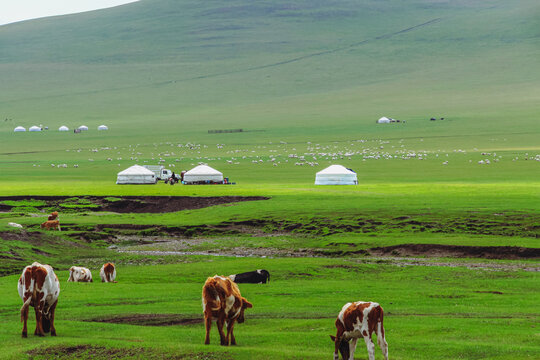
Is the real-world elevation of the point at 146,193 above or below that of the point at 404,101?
below

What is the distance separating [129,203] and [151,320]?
1331 inches

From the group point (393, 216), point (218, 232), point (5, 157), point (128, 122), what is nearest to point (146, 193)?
point (218, 232)

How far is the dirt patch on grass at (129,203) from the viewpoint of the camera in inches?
1976

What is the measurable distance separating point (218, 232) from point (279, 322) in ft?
75.3

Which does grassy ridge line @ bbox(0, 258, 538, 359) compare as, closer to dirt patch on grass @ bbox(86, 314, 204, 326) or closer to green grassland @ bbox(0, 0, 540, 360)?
green grassland @ bbox(0, 0, 540, 360)

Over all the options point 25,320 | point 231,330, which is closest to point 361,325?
point 231,330

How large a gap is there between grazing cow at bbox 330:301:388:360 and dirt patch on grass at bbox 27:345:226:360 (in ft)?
6.96

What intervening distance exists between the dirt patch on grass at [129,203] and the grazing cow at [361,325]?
3625 centimetres

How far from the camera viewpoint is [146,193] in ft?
182

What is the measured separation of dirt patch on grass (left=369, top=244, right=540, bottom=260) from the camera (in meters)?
32.0

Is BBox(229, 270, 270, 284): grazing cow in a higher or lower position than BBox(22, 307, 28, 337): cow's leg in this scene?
lower

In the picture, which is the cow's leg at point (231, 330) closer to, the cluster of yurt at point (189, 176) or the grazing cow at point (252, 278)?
the grazing cow at point (252, 278)

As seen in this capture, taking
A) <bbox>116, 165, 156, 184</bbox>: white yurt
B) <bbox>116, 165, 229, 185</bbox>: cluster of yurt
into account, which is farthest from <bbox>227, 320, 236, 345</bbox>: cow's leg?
<bbox>116, 165, 156, 184</bbox>: white yurt

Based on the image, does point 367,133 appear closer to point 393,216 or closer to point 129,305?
point 393,216
